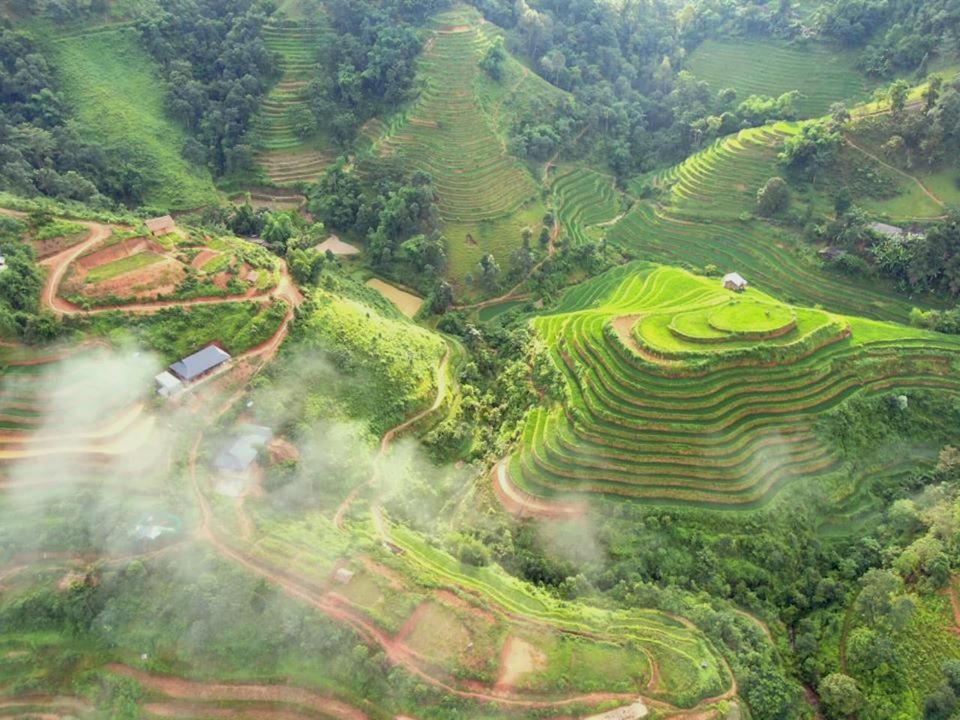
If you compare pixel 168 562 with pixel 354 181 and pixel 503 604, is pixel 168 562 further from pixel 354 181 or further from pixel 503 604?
pixel 354 181

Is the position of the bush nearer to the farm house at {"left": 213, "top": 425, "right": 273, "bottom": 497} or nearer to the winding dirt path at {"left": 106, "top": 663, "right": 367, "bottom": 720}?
the farm house at {"left": 213, "top": 425, "right": 273, "bottom": 497}

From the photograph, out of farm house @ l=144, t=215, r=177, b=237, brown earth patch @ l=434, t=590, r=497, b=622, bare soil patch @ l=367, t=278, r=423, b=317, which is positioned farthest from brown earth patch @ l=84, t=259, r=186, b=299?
brown earth patch @ l=434, t=590, r=497, b=622

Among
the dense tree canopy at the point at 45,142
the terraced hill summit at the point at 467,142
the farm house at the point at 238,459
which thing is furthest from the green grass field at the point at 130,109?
the farm house at the point at 238,459

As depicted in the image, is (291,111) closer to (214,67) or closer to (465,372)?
(214,67)

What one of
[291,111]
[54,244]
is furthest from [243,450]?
[291,111]

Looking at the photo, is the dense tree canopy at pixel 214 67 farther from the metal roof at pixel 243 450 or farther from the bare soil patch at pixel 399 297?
the metal roof at pixel 243 450

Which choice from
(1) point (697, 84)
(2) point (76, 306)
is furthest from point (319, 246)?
(1) point (697, 84)
